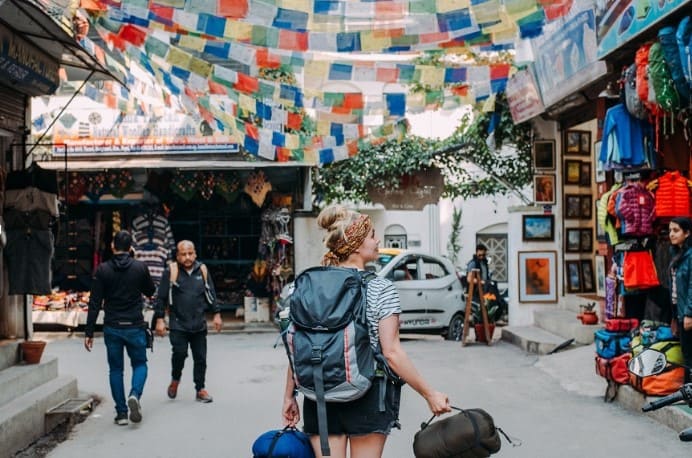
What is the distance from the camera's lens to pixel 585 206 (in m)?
14.7

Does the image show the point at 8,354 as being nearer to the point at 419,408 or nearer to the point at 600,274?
the point at 419,408

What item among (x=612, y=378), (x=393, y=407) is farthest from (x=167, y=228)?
(x=393, y=407)

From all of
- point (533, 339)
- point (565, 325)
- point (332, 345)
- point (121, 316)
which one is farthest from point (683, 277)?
point (533, 339)

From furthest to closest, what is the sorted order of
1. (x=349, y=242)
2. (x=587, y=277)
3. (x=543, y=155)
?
(x=543, y=155) < (x=587, y=277) < (x=349, y=242)

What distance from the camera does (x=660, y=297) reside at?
8273 mm

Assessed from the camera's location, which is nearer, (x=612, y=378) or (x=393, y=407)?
(x=393, y=407)

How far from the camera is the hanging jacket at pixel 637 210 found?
8.08 meters

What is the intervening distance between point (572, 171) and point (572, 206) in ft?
2.14

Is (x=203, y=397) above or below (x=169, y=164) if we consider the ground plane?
below

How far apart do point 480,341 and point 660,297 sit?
20.3 ft

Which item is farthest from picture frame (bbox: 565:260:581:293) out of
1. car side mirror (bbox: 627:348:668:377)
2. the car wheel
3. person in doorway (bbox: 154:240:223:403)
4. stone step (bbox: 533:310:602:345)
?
person in doorway (bbox: 154:240:223:403)

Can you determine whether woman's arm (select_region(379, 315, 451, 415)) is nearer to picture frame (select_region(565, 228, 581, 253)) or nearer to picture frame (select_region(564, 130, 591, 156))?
picture frame (select_region(565, 228, 581, 253))

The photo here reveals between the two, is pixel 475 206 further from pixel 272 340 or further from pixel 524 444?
pixel 524 444

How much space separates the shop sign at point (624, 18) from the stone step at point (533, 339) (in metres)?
5.21
